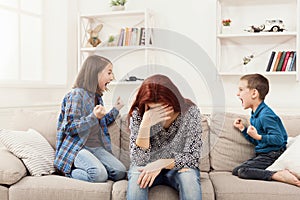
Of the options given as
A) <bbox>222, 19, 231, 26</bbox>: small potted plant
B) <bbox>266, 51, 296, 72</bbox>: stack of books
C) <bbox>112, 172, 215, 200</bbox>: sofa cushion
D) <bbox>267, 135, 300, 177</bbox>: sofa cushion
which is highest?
<bbox>222, 19, 231, 26</bbox>: small potted plant

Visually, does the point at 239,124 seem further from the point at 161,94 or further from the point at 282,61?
the point at 282,61

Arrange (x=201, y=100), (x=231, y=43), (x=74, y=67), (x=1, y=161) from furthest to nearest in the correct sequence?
(x=74, y=67) < (x=231, y=43) < (x=1, y=161) < (x=201, y=100)

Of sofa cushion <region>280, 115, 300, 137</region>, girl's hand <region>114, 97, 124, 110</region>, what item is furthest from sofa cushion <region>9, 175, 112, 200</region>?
sofa cushion <region>280, 115, 300, 137</region>

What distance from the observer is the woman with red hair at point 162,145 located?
1765 mm

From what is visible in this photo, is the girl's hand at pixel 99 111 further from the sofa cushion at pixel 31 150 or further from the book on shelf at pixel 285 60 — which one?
the book on shelf at pixel 285 60

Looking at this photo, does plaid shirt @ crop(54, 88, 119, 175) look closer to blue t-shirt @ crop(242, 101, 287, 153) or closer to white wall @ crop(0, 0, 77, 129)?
blue t-shirt @ crop(242, 101, 287, 153)

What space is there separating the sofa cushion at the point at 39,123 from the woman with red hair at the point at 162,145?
72cm

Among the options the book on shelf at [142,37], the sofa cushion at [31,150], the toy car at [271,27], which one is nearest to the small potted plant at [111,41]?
the book on shelf at [142,37]

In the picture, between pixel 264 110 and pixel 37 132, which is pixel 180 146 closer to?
pixel 264 110

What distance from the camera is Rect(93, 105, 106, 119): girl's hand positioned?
2203 millimetres

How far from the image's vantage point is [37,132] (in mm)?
2508

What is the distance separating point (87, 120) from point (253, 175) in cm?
96

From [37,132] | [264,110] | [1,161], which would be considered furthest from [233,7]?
[1,161]

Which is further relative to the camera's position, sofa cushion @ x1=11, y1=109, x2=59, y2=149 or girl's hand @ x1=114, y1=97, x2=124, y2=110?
sofa cushion @ x1=11, y1=109, x2=59, y2=149
